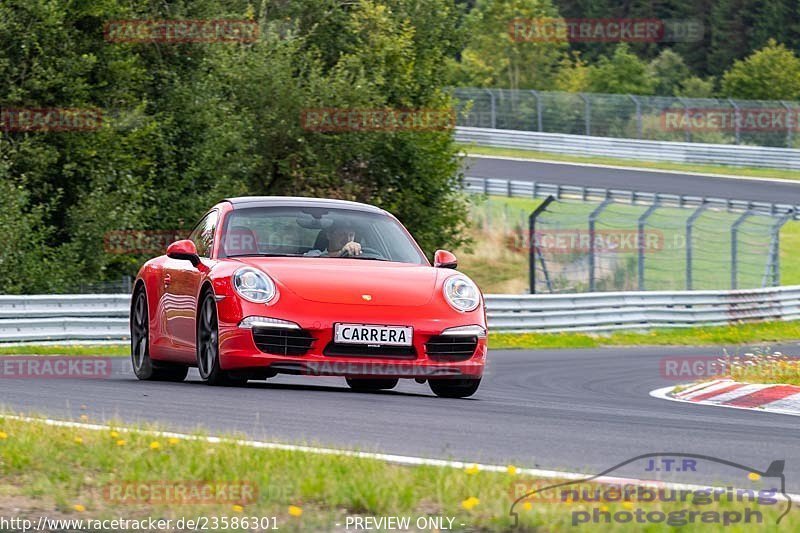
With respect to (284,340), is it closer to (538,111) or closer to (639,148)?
(639,148)

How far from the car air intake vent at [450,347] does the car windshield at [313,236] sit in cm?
98

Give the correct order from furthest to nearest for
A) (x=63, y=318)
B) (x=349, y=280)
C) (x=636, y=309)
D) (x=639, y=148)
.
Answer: (x=639, y=148)
(x=636, y=309)
(x=63, y=318)
(x=349, y=280)

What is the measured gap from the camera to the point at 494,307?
909 inches

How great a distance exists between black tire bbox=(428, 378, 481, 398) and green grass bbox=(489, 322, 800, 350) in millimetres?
11000

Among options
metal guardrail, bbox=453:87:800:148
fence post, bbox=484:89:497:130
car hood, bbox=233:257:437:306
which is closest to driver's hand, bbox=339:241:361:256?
car hood, bbox=233:257:437:306

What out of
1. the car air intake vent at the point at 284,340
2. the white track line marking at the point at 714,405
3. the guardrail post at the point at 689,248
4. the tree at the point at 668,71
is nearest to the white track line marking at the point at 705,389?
the white track line marking at the point at 714,405

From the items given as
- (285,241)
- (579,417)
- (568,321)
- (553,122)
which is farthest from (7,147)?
(553,122)

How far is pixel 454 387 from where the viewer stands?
10.0m

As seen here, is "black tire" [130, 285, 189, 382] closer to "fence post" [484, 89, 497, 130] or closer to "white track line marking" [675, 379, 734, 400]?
"white track line marking" [675, 379, 734, 400]

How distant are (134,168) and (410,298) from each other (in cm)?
1699

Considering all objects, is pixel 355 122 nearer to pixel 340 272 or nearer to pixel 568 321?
pixel 568 321

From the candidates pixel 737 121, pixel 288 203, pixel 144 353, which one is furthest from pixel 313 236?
pixel 737 121

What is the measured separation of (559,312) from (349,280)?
14.8m

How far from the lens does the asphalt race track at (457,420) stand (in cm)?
653
